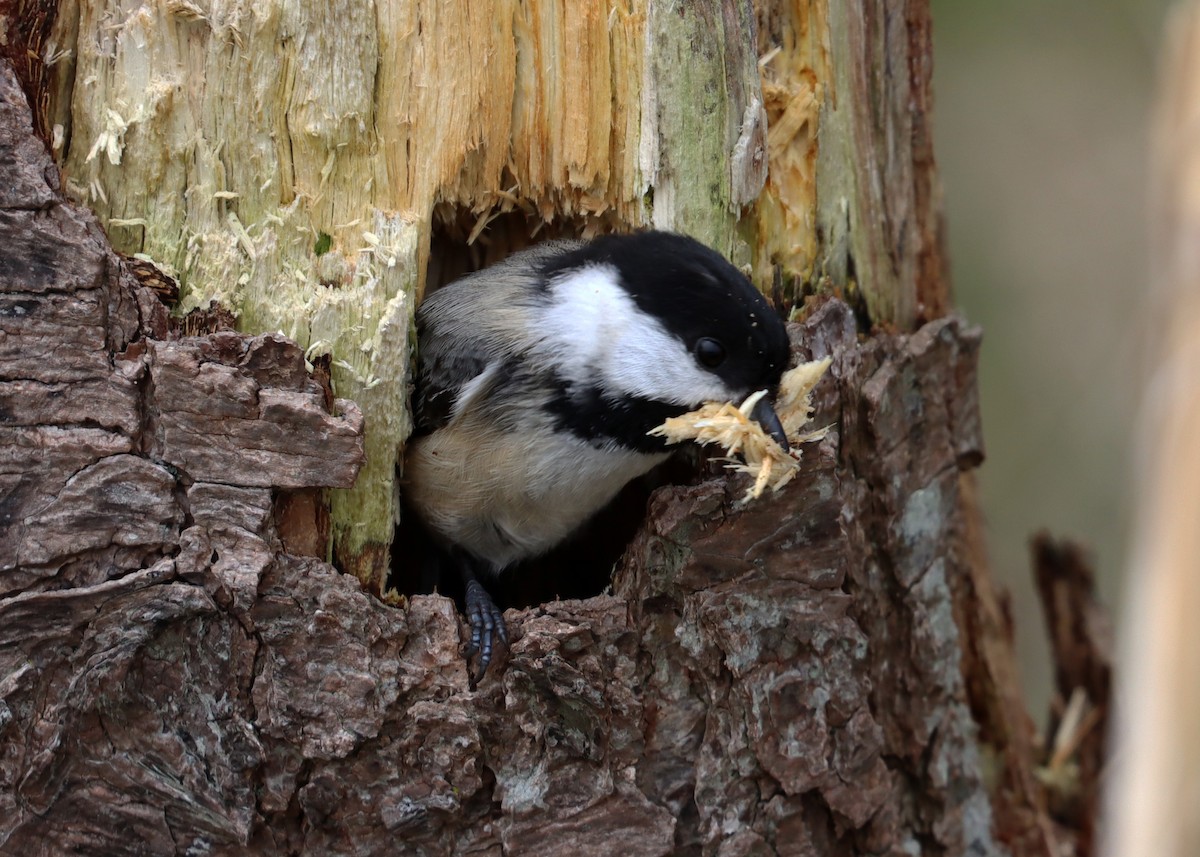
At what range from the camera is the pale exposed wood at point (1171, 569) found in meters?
1.65

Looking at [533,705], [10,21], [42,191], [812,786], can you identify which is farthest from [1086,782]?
[10,21]

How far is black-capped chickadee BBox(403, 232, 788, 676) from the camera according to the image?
74.4 inches

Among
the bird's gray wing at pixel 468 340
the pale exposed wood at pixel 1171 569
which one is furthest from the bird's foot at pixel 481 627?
the pale exposed wood at pixel 1171 569

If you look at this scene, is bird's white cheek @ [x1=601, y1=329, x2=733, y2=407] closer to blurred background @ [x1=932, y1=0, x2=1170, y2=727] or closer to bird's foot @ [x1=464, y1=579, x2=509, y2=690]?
bird's foot @ [x1=464, y1=579, x2=509, y2=690]

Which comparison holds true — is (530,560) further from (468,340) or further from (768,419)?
(768,419)

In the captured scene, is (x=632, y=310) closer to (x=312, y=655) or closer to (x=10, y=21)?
(x=312, y=655)

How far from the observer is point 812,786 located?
1.96m

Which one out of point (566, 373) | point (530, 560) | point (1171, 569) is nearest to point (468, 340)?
point (566, 373)

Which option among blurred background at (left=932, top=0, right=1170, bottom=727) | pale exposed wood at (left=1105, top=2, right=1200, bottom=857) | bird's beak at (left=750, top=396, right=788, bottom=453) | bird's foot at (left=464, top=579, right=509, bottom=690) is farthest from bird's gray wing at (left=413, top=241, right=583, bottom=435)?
blurred background at (left=932, top=0, right=1170, bottom=727)

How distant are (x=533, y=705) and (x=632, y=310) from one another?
71 centimetres

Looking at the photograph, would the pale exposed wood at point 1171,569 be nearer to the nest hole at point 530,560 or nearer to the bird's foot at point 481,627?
the nest hole at point 530,560

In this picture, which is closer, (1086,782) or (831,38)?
(831,38)

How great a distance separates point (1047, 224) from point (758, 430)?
351 centimetres

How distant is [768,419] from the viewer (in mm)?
1854
